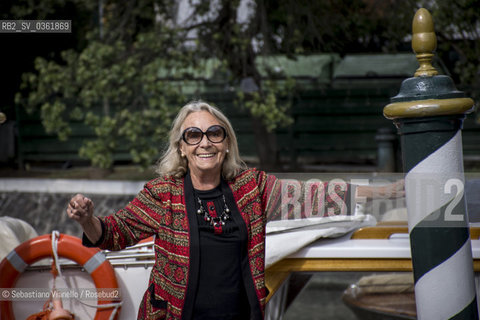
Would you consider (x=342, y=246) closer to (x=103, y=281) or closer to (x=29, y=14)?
(x=103, y=281)

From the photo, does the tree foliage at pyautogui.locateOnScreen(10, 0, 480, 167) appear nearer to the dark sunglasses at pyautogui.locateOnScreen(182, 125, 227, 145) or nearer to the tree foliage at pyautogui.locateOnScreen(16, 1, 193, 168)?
the tree foliage at pyautogui.locateOnScreen(16, 1, 193, 168)

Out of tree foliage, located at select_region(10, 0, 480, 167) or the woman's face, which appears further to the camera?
tree foliage, located at select_region(10, 0, 480, 167)

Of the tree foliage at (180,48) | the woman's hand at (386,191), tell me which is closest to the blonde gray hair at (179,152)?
the woman's hand at (386,191)

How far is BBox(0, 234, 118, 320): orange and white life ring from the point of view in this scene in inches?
107

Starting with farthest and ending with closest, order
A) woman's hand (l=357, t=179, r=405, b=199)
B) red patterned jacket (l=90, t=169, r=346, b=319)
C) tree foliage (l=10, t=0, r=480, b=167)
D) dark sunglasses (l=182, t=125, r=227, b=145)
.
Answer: tree foliage (l=10, t=0, r=480, b=167), woman's hand (l=357, t=179, r=405, b=199), dark sunglasses (l=182, t=125, r=227, b=145), red patterned jacket (l=90, t=169, r=346, b=319)

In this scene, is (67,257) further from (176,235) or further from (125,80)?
(125,80)

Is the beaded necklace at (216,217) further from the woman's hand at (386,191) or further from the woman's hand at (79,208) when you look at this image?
the woman's hand at (386,191)

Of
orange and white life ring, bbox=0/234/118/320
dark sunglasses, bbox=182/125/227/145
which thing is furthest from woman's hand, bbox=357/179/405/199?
orange and white life ring, bbox=0/234/118/320

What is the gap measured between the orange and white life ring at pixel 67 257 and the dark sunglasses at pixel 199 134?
2.71ft

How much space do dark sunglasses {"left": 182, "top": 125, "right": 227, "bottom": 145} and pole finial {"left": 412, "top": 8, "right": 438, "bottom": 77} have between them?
2.57 feet

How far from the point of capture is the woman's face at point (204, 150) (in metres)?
2.28

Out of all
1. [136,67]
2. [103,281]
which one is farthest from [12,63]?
[103,281]

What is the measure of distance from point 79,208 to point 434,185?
4.21ft

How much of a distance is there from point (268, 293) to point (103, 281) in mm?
817
